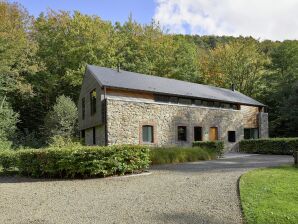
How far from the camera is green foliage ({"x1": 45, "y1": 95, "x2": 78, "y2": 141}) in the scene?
1180 inches

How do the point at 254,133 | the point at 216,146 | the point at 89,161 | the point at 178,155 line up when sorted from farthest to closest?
the point at 254,133
the point at 216,146
the point at 178,155
the point at 89,161

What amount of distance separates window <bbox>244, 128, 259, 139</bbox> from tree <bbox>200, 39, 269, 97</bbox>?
11551 mm

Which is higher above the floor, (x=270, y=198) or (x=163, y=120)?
(x=163, y=120)

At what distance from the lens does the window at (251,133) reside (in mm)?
30109

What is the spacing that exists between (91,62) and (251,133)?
1721 cm

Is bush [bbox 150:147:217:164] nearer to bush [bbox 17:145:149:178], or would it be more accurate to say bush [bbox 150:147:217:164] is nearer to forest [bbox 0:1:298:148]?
bush [bbox 17:145:149:178]

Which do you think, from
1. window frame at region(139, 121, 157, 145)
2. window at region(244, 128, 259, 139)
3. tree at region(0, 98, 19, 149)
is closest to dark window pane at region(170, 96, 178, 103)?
window frame at region(139, 121, 157, 145)

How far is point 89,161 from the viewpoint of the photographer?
38.2ft

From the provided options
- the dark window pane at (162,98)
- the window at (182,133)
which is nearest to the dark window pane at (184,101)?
the dark window pane at (162,98)

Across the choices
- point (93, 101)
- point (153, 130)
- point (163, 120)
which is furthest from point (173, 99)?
point (93, 101)

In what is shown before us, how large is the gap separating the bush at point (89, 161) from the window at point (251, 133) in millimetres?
19298

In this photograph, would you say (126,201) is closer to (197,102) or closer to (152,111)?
(152,111)

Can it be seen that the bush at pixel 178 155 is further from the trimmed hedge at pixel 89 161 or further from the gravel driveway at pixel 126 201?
the gravel driveway at pixel 126 201

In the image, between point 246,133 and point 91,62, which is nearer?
point 246,133
